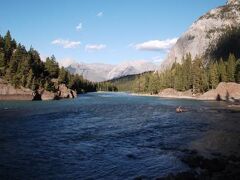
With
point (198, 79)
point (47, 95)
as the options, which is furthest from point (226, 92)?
point (47, 95)

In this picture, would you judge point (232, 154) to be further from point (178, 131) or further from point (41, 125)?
point (41, 125)

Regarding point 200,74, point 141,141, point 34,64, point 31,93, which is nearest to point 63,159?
point 141,141

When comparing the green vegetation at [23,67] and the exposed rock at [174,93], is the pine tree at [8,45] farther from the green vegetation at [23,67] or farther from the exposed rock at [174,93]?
the exposed rock at [174,93]

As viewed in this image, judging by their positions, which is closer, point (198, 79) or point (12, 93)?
point (12, 93)

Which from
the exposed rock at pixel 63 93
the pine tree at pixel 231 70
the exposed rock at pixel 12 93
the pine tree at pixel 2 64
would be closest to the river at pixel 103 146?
the exposed rock at pixel 12 93

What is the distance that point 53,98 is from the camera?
142875 mm

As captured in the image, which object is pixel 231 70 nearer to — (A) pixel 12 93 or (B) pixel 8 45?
(A) pixel 12 93

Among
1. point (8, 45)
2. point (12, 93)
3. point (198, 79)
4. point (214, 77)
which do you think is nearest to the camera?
point (12, 93)

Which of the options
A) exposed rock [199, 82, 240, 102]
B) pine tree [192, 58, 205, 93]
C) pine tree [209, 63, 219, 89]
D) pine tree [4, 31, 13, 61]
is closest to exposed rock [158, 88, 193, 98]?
pine tree [192, 58, 205, 93]

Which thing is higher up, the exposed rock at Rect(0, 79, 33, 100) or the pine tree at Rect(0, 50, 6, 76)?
the pine tree at Rect(0, 50, 6, 76)

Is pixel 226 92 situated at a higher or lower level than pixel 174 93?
higher

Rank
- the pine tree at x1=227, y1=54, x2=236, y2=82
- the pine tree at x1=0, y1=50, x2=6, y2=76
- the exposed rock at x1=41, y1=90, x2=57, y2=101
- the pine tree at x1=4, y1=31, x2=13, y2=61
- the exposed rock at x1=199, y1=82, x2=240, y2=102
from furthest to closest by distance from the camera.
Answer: the pine tree at x1=4, y1=31, x2=13, y2=61 → the pine tree at x1=227, y1=54, x2=236, y2=82 → the exposed rock at x1=41, y1=90, x2=57, y2=101 → the pine tree at x1=0, y1=50, x2=6, y2=76 → the exposed rock at x1=199, y1=82, x2=240, y2=102

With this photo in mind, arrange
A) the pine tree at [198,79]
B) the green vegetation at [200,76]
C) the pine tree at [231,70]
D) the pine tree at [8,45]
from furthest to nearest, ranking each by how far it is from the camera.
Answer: the pine tree at [198,79], the pine tree at [8,45], the green vegetation at [200,76], the pine tree at [231,70]

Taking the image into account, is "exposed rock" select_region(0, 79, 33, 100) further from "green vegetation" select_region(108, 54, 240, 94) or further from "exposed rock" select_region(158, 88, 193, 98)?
"green vegetation" select_region(108, 54, 240, 94)
